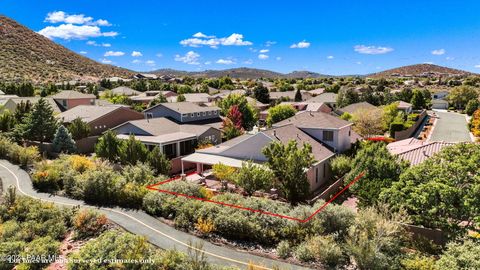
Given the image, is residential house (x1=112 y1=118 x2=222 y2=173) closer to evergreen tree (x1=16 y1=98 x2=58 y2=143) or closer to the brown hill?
evergreen tree (x1=16 y1=98 x2=58 y2=143)

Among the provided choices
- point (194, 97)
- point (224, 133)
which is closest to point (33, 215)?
point (224, 133)

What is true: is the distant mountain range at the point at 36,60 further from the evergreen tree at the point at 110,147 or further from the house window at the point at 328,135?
the house window at the point at 328,135

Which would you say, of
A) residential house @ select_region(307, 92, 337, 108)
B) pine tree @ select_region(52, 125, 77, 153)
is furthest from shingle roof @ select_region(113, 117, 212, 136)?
residential house @ select_region(307, 92, 337, 108)

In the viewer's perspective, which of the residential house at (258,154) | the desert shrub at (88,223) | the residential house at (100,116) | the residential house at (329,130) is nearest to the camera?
the desert shrub at (88,223)

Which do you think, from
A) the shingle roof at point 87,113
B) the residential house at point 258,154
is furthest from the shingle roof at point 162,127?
the shingle roof at point 87,113

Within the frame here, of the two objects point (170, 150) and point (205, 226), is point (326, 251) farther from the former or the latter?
point (170, 150)

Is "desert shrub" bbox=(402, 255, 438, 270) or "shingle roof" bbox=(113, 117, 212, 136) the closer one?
"desert shrub" bbox=(402, 255, 438, 270)

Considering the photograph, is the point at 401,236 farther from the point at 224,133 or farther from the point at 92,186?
the point at 224,133
